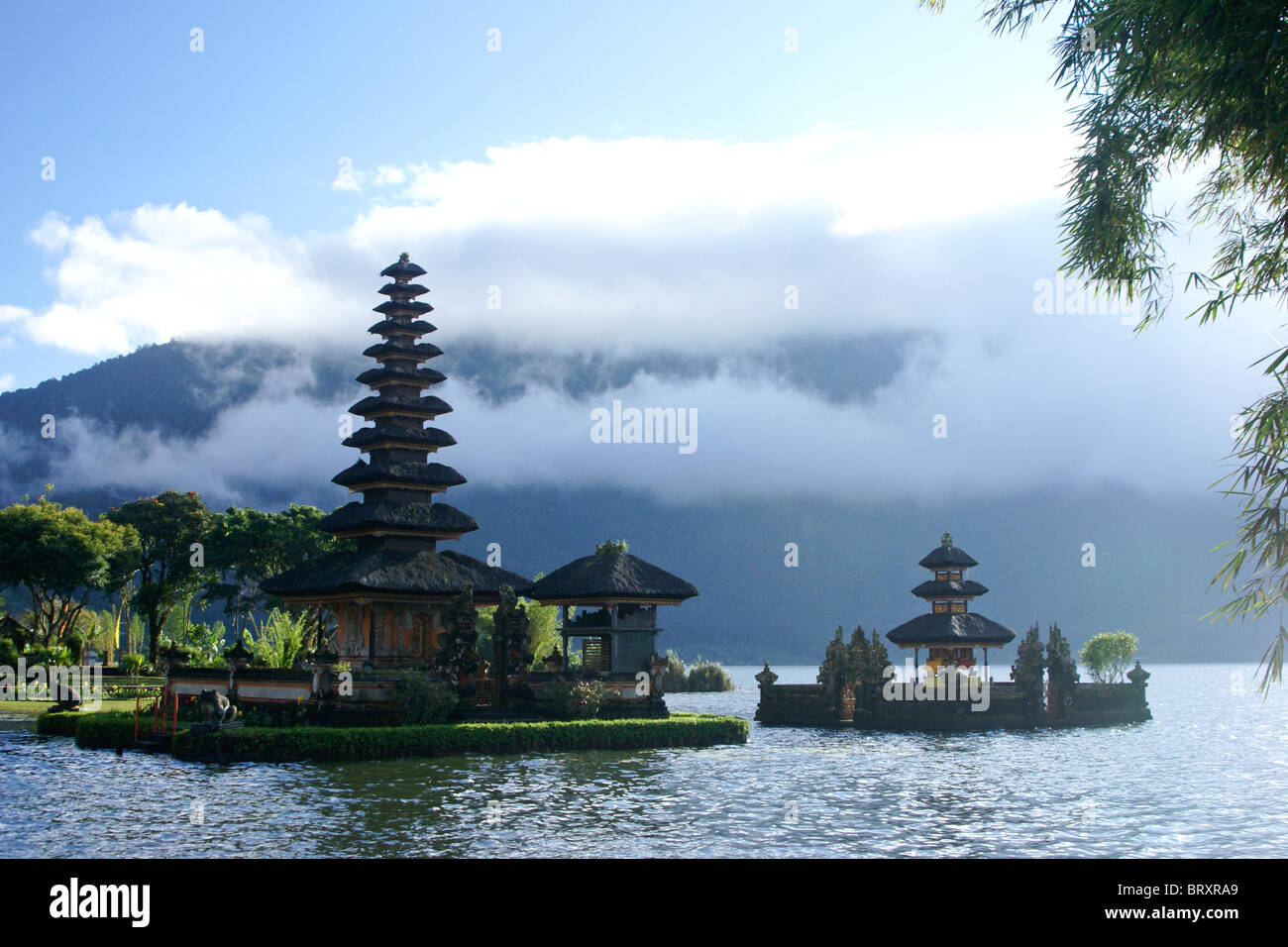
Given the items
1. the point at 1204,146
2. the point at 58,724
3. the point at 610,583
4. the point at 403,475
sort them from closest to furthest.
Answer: the point at 1204,146, the point at 58,724, the point at 610,583, the point at 403,475

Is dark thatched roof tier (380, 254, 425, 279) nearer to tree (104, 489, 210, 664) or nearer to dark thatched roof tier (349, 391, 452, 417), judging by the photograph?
dark thatched roof tier (349, 391, 452, 417)

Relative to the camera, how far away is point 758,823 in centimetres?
2569

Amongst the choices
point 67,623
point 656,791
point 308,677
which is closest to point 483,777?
point 656,791

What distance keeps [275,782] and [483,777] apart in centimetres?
585

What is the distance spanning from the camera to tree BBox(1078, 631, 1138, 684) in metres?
90.0

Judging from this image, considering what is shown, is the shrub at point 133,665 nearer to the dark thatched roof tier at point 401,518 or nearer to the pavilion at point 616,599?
the dark thatched roof tier at point 401,518

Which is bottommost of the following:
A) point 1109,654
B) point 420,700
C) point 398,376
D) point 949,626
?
point 1109,654

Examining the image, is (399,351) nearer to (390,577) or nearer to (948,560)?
(390,577)

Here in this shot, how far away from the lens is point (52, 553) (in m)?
71.8

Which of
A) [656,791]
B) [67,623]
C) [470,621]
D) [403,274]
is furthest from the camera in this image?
[67,623]

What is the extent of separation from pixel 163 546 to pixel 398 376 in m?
40.4

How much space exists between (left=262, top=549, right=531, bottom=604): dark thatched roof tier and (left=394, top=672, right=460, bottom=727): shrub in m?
5.65

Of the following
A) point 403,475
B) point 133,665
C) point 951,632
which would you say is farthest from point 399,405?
point 133,665
